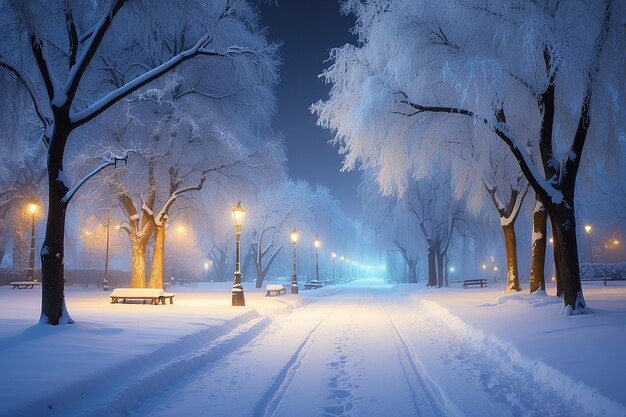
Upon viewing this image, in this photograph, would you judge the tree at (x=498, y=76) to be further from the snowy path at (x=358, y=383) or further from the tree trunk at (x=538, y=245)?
the snowy path at (x=358, y=383)

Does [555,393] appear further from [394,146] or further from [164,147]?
[164,147]

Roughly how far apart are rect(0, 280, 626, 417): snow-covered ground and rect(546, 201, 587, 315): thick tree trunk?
0.44m

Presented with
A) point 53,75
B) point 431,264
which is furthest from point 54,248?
point 431,264

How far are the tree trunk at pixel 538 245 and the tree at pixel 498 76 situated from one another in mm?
3407

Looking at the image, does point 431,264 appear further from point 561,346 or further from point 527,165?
point 561,346

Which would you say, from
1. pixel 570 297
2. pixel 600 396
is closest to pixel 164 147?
pixel 570 297

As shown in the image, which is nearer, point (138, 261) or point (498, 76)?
point (498, 76)

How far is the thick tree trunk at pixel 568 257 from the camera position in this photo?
10.0 m

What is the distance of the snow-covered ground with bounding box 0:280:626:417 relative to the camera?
15.7ft

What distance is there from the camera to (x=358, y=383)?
19.2 feet

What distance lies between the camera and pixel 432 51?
36.2 feet

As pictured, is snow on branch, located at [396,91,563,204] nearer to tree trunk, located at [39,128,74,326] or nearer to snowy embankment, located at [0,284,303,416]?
snowy embankment, located at [0,284,303,416]

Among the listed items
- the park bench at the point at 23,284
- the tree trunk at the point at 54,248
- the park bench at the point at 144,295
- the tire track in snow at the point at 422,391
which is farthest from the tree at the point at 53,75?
the park bench at the point at 23,284

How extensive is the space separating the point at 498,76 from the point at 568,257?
15.3ft
